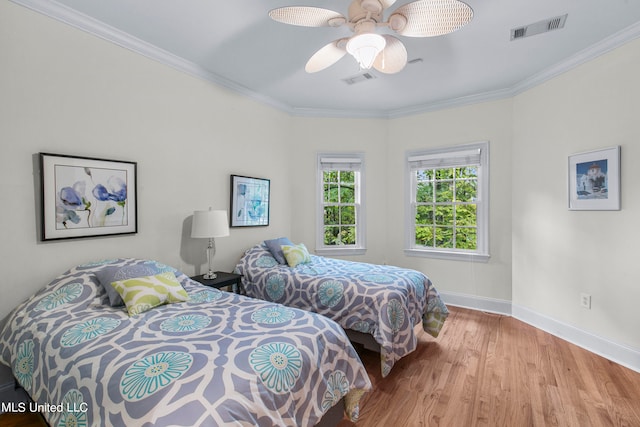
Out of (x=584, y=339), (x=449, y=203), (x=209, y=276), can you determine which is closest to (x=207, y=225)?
(x=209, y=276)

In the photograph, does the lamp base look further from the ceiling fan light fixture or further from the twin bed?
the ceiling fan light fixture

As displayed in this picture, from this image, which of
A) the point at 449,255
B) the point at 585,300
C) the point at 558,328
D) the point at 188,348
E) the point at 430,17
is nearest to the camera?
the point at 188,348

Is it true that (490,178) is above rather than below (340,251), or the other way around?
above

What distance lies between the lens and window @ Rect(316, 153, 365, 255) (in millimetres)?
4453

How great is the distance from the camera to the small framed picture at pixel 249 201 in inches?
139

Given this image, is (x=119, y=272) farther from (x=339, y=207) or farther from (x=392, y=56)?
(x=339, y=207)

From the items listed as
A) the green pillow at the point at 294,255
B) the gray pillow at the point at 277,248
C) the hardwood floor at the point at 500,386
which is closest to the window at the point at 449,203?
the hardwood floor at the point at 500,386

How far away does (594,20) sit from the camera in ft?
7.75

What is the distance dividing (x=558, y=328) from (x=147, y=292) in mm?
3784

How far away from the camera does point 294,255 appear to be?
3.41m

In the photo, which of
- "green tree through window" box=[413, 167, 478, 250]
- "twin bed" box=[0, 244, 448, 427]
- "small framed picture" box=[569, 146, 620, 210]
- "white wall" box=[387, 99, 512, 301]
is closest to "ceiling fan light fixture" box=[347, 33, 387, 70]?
"twin bed" box=[0, 244, 448, 427]

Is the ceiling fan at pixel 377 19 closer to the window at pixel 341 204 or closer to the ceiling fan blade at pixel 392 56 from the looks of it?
the ceiling fan blade at pixel 392 56

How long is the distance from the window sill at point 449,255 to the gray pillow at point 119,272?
3228 millimetres

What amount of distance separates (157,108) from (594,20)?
3.66m
